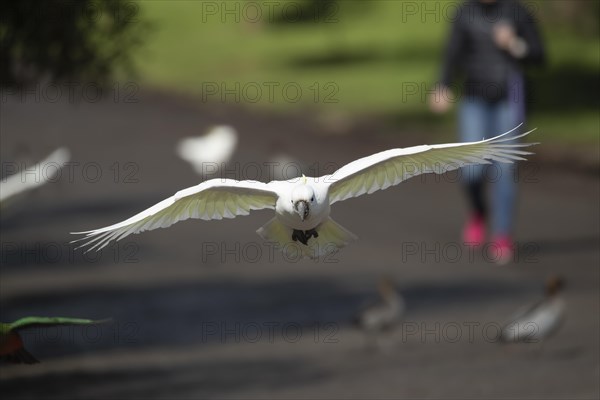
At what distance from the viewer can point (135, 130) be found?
23938 millimetres

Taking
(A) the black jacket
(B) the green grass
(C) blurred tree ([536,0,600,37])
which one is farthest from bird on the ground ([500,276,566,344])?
(C) blurred tree ([536,0,600,37])

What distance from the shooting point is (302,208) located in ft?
15.6

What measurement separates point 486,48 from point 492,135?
2.78ft

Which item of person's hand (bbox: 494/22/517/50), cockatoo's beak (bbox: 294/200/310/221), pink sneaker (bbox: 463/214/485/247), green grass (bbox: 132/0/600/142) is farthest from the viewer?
green grass (bbox: 132/0/600/142)

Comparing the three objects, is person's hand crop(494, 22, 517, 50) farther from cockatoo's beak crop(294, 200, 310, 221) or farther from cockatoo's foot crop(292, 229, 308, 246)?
cockatoo's beak crop(294, 200, 310, 221)

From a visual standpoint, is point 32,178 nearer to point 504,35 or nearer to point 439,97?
point 439,97

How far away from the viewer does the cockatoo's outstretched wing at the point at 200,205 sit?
503 centimetres

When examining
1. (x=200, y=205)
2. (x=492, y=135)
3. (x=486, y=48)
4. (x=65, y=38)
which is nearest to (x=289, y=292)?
(x=492, y=135)

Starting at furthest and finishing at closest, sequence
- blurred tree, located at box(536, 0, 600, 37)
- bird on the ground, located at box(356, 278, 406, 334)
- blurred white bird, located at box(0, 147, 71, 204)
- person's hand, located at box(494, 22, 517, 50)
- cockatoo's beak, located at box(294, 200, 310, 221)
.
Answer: blurred tree, located at box(536, 0, 600, 37) → person's hand, located at box(494, 22, 517, 50) → bird on the ground, located at box(356, 278, 406, 334) → blurred white bird, located at box(0, 147, 71, 204) → cockatoo's beak, located at box(294, 200, 310, 221)

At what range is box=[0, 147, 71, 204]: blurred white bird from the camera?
18.4 ft

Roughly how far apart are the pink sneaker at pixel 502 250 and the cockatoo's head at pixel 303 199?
8.49 metres

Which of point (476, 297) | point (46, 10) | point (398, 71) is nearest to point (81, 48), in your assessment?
point (46, 10)

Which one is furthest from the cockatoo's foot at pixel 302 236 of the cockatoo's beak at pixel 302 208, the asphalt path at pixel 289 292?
the asphalt path at pixel 289 292

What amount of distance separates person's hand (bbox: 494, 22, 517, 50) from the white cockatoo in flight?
712cm
